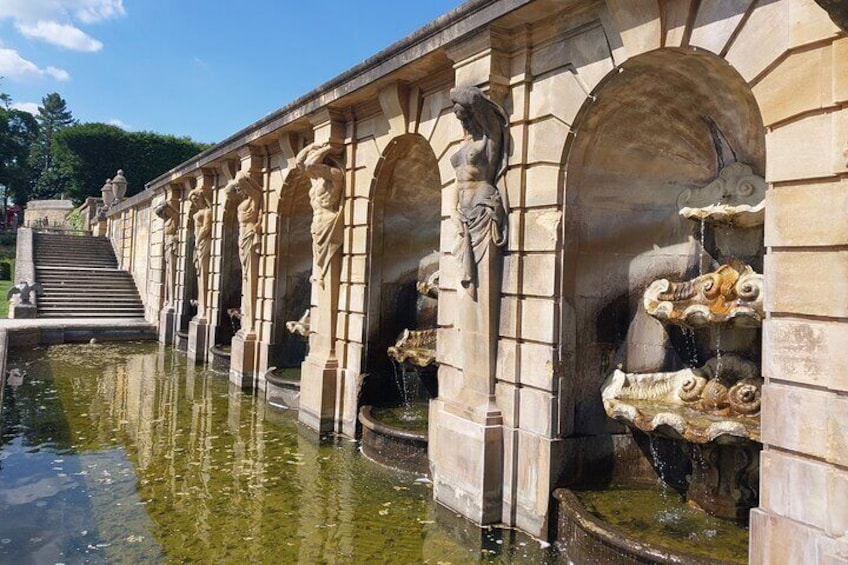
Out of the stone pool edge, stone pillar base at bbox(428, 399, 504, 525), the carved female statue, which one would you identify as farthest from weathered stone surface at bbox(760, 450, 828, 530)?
the stone pool edge

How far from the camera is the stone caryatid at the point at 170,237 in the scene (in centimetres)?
1784

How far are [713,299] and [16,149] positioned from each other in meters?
55.9

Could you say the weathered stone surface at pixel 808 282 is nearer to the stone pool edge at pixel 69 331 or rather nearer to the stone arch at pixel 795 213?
the stone arch at pixel 795 213

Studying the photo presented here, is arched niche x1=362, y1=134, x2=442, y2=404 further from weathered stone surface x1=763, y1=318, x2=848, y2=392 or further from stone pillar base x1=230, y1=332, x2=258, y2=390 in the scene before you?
weathered stone surface x1=763, y1=318, x2=848, y2=392

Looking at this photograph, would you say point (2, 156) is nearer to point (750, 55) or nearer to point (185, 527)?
point (185, 527)

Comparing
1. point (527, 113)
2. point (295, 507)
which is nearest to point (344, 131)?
point (527, 113)

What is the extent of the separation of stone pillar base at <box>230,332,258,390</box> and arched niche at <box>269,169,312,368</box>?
59 cm

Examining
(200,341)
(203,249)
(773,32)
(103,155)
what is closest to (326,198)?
(773,32)

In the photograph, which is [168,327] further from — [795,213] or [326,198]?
[795,213]

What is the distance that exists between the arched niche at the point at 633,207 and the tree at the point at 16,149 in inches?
2111

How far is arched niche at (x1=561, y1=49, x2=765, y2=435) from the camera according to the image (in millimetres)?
5328

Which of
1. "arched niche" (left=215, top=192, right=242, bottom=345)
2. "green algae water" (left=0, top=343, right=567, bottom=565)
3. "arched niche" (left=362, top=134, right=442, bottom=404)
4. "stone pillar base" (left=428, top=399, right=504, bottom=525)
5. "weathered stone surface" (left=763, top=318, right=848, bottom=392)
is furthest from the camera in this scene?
"arched niche" (left=215, top=192, right=242, bottom=345)

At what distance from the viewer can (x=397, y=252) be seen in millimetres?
9016

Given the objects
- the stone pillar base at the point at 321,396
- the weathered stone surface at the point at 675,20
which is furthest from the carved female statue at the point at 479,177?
the stone pillar base at the point at 321,396
